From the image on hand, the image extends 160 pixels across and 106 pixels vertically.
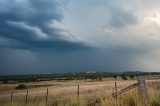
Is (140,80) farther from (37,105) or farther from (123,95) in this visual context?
(37,105)

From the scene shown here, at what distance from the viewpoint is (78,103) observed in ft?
44.0

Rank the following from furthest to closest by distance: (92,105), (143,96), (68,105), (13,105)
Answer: (13,105)
(68,105)
(92,105)
(143,96)

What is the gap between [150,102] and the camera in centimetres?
1118

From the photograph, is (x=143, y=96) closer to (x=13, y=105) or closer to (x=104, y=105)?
(x=104, y=105)

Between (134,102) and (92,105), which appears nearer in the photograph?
(134,102)

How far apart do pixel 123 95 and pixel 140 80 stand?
6.48ft

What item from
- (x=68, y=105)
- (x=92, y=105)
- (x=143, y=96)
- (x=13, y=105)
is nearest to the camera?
(x=143, y=96)

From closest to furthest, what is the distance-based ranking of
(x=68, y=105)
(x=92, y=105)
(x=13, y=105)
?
(x=92, y=105) → (x=68, y=105) → (x=13, y=105)

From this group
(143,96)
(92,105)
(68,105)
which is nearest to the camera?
(143,96)

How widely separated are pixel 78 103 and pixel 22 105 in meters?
3.39

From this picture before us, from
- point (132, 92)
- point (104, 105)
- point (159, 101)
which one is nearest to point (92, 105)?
point (104, 105)

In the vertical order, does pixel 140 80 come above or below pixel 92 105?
above

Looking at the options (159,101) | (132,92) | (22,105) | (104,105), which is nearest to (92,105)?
(104,105)

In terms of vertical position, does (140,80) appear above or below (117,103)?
above
